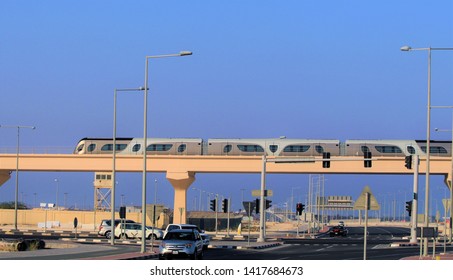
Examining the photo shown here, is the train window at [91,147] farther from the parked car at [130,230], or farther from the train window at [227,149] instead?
the parked car at [130,230]

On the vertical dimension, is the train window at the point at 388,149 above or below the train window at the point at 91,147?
above

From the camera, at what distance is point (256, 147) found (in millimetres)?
83875

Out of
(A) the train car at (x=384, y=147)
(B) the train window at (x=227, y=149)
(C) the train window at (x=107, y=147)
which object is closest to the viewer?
(C) the train window at (x=107, y=147)

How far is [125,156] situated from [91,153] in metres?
3.42

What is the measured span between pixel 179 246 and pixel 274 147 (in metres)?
47.7

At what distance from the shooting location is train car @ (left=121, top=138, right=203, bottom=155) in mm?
82938

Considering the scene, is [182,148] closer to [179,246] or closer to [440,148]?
[440,148]

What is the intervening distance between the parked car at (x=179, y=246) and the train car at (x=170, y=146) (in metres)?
44.7

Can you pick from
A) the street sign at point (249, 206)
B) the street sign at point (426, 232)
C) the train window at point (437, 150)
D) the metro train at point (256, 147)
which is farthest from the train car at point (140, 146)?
the street sign at point (426, 232)

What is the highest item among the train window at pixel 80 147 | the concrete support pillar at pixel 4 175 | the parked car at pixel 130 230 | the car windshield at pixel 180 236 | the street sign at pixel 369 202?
the train window at pixel 80 147

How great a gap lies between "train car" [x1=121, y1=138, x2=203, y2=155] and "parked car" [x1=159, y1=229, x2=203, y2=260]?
1762 inches

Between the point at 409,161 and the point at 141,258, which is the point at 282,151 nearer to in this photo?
the point at 409,161

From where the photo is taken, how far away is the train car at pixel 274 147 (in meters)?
82.6

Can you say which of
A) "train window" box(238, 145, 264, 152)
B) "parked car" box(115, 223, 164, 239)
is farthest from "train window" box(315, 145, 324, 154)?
"parked car" box(115, 223, 164, 239)
